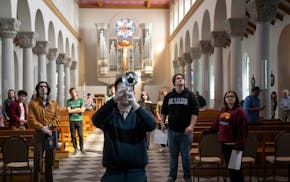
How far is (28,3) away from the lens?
19000 mm

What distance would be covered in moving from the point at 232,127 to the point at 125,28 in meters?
31.5

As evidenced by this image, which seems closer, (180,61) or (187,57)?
(187,57)

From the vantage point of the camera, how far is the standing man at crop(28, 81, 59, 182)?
23.4 feet

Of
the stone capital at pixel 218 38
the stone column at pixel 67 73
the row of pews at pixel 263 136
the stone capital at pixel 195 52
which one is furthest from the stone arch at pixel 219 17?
the stone column at pixel 67 73

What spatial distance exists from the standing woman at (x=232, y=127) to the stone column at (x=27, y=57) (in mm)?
14225

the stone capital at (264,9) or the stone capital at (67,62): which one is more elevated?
the stone capital at (264,9)

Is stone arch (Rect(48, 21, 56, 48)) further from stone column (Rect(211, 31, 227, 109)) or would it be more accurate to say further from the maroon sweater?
the maroon sweater

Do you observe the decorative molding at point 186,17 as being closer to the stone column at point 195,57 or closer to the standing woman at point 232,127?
the stone column at point 195,57

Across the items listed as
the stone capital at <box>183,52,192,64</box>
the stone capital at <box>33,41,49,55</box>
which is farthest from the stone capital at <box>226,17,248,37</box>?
the stone capital at <box>183,52,192,64</box>

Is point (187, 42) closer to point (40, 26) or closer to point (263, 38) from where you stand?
point (40, 26)

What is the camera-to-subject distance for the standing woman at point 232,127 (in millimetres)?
6801

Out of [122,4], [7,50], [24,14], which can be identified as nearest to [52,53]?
[24,14]

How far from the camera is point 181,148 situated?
7434 millimetres

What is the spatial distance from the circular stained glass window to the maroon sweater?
30.9m
